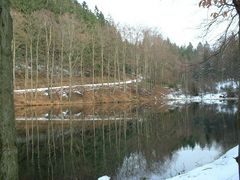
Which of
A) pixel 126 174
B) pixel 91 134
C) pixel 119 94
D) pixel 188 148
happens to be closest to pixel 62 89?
pixel 119 94

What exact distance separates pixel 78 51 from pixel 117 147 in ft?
146

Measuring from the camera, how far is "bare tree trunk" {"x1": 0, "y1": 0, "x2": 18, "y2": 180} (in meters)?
4.65

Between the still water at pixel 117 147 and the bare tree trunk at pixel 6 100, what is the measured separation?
1048 centimetres

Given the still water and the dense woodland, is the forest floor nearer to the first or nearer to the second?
the dense woodland

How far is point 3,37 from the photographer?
4.65 m

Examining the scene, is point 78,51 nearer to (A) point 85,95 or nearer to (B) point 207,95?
(A) point 85,95

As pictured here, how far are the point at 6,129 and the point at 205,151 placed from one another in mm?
17470

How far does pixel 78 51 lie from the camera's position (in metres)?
64.8

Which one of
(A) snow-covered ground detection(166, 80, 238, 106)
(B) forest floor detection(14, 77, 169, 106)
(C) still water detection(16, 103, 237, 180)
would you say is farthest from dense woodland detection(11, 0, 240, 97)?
(C) still water detection(16, 103, 237, 180)

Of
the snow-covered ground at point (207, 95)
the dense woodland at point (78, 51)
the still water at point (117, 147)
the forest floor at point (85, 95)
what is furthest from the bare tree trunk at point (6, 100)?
the snow-covered ground at point (207, 95)

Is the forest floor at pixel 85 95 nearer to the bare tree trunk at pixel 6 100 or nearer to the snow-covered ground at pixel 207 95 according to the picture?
the snow-covered ground at pixel 207 95

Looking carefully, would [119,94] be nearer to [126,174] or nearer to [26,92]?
[26,92]

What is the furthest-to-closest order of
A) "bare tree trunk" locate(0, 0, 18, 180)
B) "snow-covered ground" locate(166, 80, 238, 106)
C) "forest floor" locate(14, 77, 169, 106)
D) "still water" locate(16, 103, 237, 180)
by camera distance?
"snow-covered ground" locate(166, 80, 238, 106) < "forest floor" locate(14, 77, 169, 106) < "still water" locate(16, 103, 237, 180) < "bare tree trunk" locate(0, 0, 18, 180)

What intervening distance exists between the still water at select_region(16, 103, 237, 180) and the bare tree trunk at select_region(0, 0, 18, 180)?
34.4 ft
